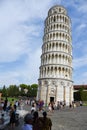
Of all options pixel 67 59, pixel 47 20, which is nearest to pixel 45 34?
pixel 47 20

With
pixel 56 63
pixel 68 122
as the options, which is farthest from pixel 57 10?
pixel 68 122

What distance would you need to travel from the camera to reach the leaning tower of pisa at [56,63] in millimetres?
66250

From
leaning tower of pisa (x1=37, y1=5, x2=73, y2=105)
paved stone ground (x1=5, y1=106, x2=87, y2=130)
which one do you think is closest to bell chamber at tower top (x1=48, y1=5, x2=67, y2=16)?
leaning tower of pisa (x1=37, y1=5, x2=73, y2=105)

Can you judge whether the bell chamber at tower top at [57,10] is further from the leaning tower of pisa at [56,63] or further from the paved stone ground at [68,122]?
the paved stone ground at [68,122]

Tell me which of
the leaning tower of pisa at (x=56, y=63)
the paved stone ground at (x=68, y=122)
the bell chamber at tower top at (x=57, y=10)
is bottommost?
the paved stone ground at (x=68, y=122)

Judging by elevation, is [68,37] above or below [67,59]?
above

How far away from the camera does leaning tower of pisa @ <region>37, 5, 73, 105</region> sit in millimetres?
66250

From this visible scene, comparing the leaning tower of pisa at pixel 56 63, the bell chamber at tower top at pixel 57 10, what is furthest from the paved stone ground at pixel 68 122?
the bell chamber at tower top at pixel 57 10

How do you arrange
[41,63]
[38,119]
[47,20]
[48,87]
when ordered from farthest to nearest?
[47,20] → [41,63] → [48,87] → [38,119]

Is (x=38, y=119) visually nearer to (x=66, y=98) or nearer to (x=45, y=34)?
(x=66, y=98)

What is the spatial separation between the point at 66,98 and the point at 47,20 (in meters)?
26.4

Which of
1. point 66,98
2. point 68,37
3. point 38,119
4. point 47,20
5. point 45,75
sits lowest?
point 38,119

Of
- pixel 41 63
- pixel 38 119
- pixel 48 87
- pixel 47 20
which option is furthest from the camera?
pixel 47 20

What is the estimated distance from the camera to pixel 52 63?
67.6 m
